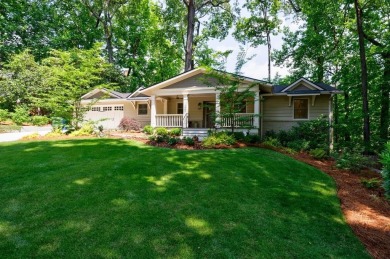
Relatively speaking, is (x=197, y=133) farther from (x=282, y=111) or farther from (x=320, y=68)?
(x=320, y=68)

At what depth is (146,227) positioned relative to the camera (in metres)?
3.18

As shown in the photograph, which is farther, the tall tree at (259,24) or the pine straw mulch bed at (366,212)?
the tall tree at (259,24)

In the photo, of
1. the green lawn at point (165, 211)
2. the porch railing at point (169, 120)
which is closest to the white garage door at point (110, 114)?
the porch railing at point (169, 120)

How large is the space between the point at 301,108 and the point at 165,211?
12630 millimetres

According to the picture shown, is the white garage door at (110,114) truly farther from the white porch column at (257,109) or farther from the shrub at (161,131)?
the white porch column at (257,109)

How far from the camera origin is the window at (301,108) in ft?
45.5

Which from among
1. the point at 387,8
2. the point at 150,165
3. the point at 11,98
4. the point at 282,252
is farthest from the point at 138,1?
the point at 282,252

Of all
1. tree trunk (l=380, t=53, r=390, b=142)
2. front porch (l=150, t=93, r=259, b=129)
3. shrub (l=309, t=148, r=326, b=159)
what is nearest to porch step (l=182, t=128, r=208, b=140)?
front porch (l=150, t=93, r=259, b=129)

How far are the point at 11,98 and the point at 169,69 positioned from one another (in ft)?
56.0

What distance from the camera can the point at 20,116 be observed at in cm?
1819

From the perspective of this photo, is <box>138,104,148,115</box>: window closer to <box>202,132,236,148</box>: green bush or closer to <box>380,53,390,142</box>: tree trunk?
<box>202,132,236,148</box>: green bush

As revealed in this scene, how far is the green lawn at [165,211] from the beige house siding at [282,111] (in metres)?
7.89

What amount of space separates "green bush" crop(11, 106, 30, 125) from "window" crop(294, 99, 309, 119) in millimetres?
A: 20208

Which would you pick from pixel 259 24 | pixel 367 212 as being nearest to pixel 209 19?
pixel 259 24
